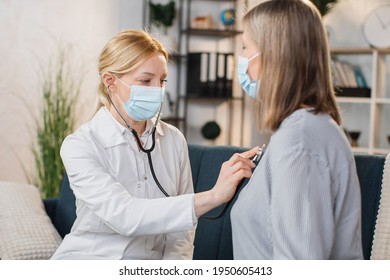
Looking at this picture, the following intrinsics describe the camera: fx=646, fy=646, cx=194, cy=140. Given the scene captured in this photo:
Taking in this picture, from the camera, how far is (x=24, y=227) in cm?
221

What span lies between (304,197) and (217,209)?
3.77ft

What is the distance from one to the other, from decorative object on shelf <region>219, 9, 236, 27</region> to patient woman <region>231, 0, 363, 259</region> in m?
3.59

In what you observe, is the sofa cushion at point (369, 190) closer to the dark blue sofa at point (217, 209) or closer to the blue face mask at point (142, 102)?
the dark blue sofa at point (217, 209)

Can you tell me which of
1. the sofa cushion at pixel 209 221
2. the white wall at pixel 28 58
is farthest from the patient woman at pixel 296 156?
the white wall at pixel 28 58

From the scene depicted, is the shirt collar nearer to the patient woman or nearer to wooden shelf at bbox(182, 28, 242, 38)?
the patient woman

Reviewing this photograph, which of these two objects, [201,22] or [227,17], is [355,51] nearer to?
[227,17]

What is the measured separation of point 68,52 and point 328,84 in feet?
10.7

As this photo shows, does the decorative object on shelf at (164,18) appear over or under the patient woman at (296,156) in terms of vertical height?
over

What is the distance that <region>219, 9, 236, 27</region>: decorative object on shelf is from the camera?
4.78 m

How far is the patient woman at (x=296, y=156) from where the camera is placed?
112 cm

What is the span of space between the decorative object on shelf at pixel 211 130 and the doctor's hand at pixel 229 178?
130 inches

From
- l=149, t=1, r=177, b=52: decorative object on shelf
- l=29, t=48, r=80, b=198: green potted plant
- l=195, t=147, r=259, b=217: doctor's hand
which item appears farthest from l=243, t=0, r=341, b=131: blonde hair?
l=149, t=1, r=177, b=52: decorative object on shelf
